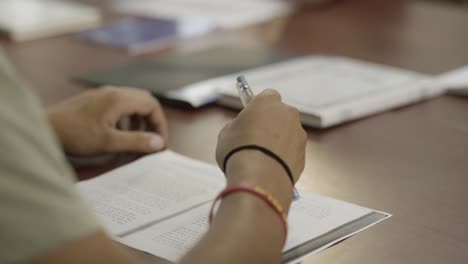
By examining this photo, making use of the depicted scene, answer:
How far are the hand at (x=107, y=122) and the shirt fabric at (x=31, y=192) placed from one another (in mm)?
573

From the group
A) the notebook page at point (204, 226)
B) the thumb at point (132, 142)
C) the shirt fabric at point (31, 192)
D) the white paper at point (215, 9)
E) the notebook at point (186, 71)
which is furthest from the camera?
the white paper at point (215, 9)

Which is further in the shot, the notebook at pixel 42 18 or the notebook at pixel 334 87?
the notebook at pixel 42 18

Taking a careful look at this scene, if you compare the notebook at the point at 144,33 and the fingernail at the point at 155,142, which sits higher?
the notebook at the point at 144,33

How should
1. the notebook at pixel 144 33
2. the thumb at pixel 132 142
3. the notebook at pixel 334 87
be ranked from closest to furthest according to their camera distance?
the thumb at pixel 132 142 < the notebook at pixel 334 87 < the notebook at pixel 144 33

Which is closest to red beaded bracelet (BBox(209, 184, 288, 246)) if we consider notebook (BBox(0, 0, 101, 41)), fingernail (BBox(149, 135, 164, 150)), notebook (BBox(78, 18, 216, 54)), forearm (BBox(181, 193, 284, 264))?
forearm (BBox(181, 193, 284, 264))

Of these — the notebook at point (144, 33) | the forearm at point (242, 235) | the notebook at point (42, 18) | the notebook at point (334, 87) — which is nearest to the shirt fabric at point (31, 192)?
the forearm at point (242, 235)

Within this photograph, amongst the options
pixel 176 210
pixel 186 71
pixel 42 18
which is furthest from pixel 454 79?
pixel 42 18

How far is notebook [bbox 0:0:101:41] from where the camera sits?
199 cm

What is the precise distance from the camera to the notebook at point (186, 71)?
4.93 feet

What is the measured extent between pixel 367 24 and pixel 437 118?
0.75 metres

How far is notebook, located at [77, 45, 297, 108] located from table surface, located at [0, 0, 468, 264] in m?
0.03

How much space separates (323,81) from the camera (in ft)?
5.02

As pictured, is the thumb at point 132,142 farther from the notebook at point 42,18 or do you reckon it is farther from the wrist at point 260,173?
the notebook at point 42,18

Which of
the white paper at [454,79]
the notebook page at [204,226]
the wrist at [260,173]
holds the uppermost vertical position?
the white paper at [454,79]
